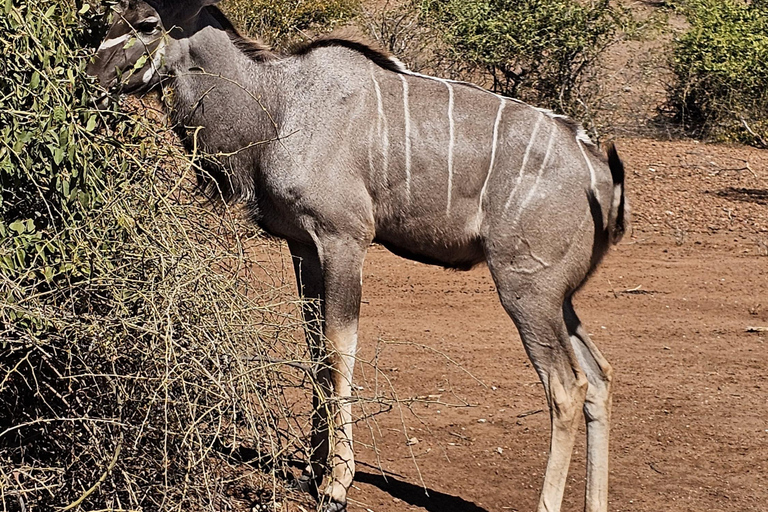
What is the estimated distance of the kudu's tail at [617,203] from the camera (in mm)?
4016

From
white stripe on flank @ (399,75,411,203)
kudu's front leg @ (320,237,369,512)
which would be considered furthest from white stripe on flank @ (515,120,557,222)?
kudu's front leg @ (320,237,369,512)

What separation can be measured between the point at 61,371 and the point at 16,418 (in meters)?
0.21

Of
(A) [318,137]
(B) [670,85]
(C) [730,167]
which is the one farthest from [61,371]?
(B) [670,85]

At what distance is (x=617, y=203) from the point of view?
4059 millimetres

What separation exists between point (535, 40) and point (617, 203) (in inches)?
225

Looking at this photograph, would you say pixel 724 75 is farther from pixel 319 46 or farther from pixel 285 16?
pixel 319 46

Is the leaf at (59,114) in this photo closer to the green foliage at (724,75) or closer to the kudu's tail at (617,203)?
→ the kudu's tail at (617,203)

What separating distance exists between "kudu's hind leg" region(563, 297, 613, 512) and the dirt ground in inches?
8.5

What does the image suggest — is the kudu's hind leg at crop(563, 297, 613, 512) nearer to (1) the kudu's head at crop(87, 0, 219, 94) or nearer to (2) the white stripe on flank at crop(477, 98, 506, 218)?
(2) the white stripe on flank at crop(477, 98, 506, 218)

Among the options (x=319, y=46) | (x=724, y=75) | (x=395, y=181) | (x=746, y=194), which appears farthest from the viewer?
(x=724, y=75)

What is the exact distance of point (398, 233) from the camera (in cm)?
422

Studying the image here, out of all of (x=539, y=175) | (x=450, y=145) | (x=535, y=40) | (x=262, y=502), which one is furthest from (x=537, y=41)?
(x=262, y=502)

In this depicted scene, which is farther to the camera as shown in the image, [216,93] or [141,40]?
[216,93]

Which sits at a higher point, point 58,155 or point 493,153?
point 58,155
